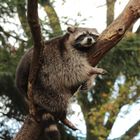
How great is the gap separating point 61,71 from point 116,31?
28.5 inches

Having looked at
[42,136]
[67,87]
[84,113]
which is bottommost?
[84,113]

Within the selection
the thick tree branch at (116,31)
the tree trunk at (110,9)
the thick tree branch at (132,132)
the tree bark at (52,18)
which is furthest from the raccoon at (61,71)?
the thick tree branch at (132,132)

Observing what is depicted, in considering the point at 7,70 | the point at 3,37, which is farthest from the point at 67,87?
the point at 3,37

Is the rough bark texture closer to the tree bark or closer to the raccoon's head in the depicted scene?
the raccoon's head

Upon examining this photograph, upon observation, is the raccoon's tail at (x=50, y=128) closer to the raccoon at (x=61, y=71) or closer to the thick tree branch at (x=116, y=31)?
the raccoon at (x=61, y=71)

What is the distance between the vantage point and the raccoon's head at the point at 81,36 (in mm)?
6207

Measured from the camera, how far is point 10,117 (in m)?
11.2

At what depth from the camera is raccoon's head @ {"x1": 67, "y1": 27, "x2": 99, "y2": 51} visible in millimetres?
6207

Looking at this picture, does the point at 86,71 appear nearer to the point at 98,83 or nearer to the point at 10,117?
the point at 10,117

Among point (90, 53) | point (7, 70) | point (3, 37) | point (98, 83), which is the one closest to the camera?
point (90, 53)

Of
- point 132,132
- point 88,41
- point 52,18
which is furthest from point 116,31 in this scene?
point 132,132

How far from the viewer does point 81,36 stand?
6.40 meters

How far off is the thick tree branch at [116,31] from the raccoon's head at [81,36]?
0.19 metres

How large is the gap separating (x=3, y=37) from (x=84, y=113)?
2.79m
